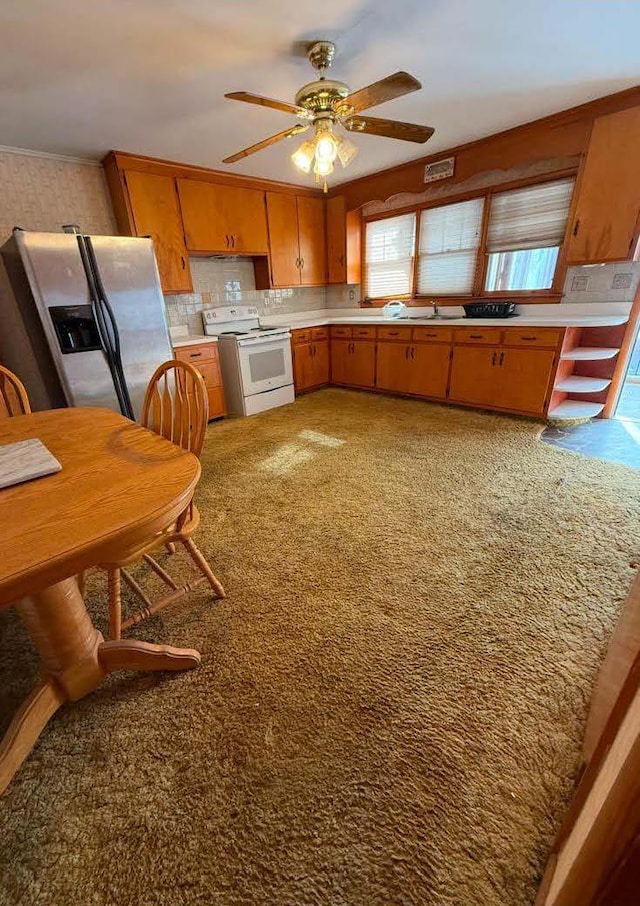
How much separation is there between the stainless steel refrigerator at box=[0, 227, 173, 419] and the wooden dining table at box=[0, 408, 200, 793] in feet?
4.68

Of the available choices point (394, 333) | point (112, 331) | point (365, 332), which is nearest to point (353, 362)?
point (365, 332)

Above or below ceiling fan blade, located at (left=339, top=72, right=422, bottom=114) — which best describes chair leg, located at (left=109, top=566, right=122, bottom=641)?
below

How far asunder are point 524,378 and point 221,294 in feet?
10.7

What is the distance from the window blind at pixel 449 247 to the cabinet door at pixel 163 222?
2.59m

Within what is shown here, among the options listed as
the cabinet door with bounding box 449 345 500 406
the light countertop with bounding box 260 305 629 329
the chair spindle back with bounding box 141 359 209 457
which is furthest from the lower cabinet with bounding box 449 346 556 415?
the chair spindle back with bounding box 141 359 209 457

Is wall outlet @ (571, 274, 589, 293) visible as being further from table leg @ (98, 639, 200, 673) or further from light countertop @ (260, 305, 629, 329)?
table leg @ (98, 639, 200, 673)

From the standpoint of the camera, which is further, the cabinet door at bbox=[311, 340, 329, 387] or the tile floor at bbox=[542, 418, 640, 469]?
the cabinet door at bbox=[311, 340, 329, 387]

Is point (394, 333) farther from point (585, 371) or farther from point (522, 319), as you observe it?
point (585, 371)

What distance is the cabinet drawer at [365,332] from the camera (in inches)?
169

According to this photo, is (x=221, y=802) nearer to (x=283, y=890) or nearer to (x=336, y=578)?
(x=283, y=890)

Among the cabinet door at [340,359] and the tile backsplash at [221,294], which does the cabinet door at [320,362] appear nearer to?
the cabinet door at [340,359]

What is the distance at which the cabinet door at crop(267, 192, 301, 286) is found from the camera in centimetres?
415

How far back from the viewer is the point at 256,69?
204cm

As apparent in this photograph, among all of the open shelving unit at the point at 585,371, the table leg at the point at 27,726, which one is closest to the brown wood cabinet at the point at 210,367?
the table leg at the point at 27,726
